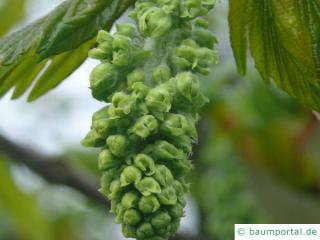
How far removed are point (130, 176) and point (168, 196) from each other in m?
0.06

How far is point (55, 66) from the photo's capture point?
52.2 inches

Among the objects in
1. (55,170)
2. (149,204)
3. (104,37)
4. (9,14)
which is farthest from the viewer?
(9,14)

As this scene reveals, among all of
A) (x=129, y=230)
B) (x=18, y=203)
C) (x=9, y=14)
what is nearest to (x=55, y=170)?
(x=18, y=203)

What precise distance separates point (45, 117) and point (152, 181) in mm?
3363

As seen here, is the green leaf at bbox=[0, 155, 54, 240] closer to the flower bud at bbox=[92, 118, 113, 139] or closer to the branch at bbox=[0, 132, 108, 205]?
the branch at bbox=[0, 132, 108, 205]

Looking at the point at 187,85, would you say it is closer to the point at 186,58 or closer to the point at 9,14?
the point at 186,58

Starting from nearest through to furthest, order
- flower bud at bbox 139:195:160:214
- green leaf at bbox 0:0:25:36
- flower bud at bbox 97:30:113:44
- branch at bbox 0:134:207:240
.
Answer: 1. flower bud at bbox 139:195:160:214
2. flower bud at bbox 97:30:113:44
3. branch at bbox 0:134:207:240
4. green leaf at bbox 0:0:25:36

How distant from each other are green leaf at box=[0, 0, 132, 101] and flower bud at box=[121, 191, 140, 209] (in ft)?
0.85

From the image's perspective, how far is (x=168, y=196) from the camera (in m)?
1.02

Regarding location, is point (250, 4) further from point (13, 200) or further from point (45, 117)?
point (45, 117)

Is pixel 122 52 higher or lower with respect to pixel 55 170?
higher

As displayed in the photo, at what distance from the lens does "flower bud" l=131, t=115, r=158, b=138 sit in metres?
1.02

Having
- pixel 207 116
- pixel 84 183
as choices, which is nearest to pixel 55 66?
pixel 84 183

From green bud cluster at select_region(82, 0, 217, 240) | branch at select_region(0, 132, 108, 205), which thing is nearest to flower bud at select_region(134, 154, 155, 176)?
green bud cluster at select_region(82, 0, 217, 240)
